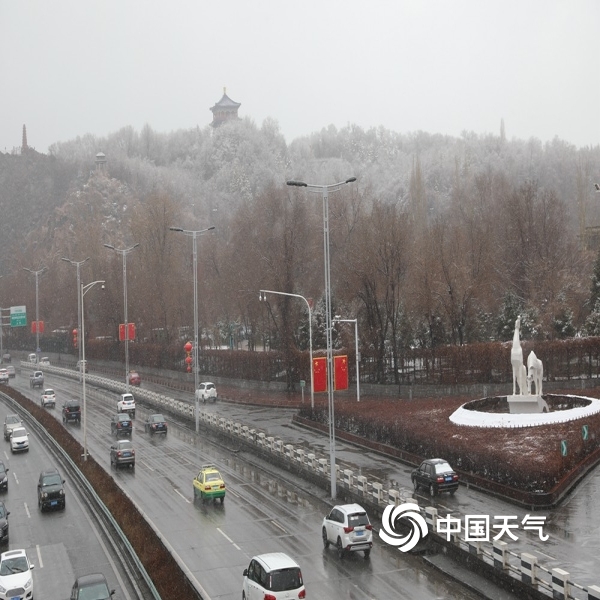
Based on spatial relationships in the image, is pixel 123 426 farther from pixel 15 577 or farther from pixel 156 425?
pixel 15 577

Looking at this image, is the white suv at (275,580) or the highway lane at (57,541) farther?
the highway lane at (57,541)

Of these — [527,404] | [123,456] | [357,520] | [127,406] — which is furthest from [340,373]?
[127,406]

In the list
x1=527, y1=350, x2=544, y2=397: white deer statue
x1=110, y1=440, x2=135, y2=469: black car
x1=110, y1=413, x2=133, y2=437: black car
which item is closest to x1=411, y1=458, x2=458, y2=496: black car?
x1=527, y1=350, x2=544, y2=397: white deer statue

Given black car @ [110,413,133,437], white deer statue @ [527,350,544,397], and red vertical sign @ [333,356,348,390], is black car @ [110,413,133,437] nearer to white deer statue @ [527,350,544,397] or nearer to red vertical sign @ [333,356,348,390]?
red vertical sign @ [333,356,348,390]

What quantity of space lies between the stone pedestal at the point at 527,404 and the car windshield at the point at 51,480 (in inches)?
971

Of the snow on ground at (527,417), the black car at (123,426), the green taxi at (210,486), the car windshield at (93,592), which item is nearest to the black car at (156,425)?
the black car at (123,426)

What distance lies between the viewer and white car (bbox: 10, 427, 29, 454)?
164 ft

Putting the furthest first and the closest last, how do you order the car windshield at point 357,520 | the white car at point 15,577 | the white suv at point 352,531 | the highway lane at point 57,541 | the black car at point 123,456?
the black car at point 123,456
the car windshield at point 357,520
the white suv at point 352,531
the highway lane at point 57,541
the white car at point 15,577

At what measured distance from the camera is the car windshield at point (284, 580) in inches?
817

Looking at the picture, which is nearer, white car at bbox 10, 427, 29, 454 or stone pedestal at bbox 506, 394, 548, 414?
stone pedestal at bbox 506, 394, 548, 414

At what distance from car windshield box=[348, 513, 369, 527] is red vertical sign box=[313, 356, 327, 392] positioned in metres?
19.8

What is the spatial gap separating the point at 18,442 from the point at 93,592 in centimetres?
3132

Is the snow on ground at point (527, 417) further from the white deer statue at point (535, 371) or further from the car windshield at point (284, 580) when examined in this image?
the car windshield at point (284, 580)

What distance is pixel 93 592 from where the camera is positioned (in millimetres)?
21391
